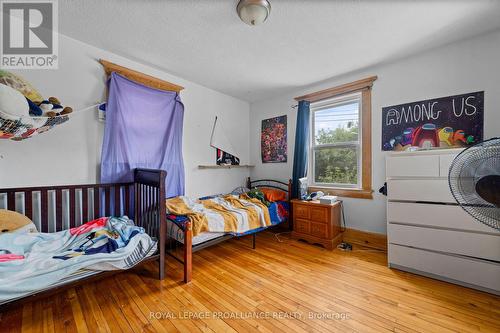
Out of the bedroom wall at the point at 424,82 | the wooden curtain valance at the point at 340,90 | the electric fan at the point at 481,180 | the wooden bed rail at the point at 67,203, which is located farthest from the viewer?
the wooden curtain valance at the point at 340,90

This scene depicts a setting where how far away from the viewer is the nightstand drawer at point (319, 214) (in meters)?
2.50

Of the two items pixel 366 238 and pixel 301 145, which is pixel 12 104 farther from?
pixel 366 238

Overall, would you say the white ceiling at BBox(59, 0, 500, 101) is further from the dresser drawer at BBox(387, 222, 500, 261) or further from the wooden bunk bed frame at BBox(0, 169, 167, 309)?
the dresser drawer at BBox(387, 222, 500, 261)

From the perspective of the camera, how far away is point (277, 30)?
183 centimetres

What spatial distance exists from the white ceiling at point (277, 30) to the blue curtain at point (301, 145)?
25.3 inches

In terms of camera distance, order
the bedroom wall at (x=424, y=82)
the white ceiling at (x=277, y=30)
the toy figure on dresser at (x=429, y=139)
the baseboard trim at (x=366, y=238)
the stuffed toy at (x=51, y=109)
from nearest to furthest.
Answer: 1. the stuffed toy at (x=51, y=109)
2. the white ceiling at (x=277, y=30)
3. the bedroom wall at (x=424, y=82)
4. the toy figure on dresser at (x=429, y=139)
5. the baseboard trim at (x=366, y=238)

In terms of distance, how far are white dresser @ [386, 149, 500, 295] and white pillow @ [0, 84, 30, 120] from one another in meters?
3.05

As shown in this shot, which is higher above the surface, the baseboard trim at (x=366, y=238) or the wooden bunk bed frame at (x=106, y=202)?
the wooden bunk bed frame at (x=106, y=202)

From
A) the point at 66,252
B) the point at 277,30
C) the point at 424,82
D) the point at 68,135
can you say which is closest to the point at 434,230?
the point at 424,82

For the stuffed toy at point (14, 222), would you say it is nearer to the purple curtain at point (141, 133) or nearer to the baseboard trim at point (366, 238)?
the purple curtain at point (141, 133)

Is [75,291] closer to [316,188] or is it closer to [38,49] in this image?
[38,49]

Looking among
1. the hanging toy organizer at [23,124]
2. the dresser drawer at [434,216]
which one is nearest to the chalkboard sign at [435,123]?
the dresser drawer at [434,216]

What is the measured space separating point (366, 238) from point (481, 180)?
5.52 ft

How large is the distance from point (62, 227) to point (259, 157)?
2895mm
